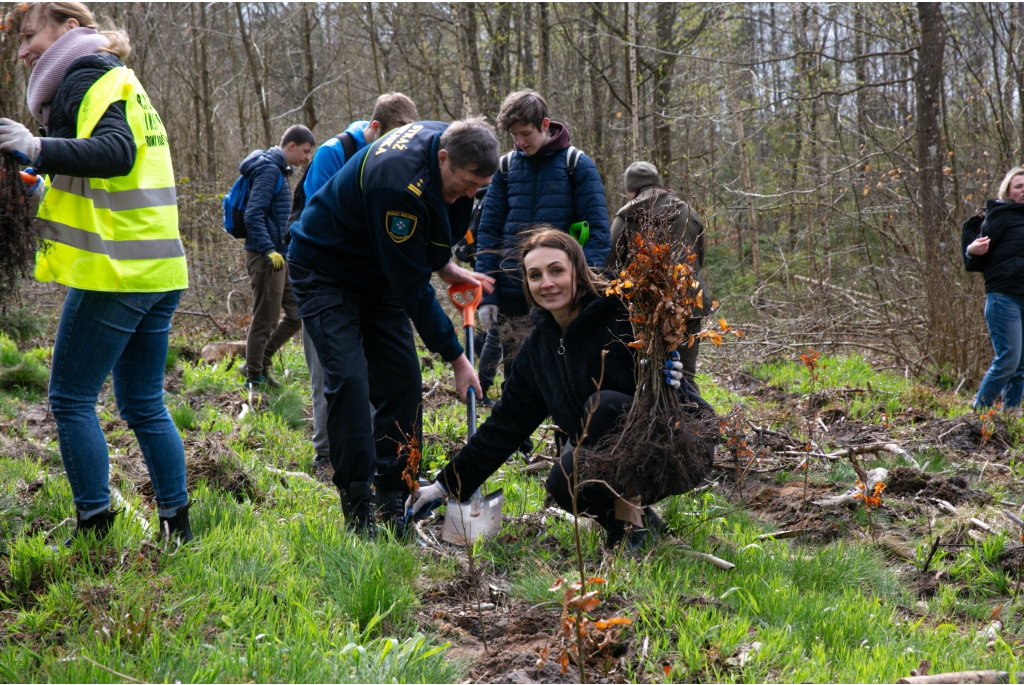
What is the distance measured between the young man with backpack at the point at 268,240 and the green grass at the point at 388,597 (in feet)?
9.28

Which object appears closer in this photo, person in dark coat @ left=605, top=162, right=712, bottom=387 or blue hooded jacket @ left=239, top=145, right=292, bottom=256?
person in dark coat @ left=605, top=162, right=712, bottom=387

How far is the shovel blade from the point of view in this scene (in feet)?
11.6

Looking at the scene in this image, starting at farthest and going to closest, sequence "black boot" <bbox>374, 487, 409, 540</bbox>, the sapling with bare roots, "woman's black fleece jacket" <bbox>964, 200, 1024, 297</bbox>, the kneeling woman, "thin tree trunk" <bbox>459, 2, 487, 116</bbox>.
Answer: "thin tree trunk" <bbox>459, 2, 487, 116</bbox> < "woman's black fleece jacket" <bbox>964, 200, 1024, 297</bbox> < "black boot" <bbox>374, 487, 409, 540</bbox> < the kneeling woman < the sapling with bare roots

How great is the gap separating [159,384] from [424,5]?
13.5 metres

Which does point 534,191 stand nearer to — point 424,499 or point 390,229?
point 390,229

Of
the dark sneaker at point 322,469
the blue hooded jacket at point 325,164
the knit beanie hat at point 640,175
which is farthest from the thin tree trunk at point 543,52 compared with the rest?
the dark sneaker at point 322,469

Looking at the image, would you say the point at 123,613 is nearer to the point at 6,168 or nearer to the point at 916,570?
the point at 6,168

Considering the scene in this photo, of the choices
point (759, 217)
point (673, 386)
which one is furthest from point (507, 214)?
point (759, 217)

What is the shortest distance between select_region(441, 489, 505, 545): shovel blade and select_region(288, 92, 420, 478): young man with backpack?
1.42m

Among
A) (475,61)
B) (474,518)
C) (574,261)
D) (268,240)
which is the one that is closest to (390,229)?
(574,261)

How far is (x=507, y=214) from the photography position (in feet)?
17.9

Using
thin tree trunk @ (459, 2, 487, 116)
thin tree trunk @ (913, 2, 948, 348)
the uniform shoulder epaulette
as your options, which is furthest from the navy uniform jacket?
thin tree trunk @ (459, 2, 487, 116)

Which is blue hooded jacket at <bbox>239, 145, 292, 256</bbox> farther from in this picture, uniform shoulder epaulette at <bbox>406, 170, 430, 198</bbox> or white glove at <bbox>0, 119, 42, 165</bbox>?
white glove at <bbox>0, 119, 42, 165</bbox>

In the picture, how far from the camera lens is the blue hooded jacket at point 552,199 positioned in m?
5.09
